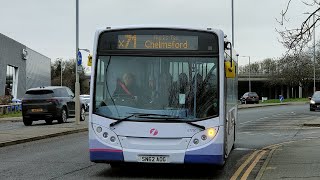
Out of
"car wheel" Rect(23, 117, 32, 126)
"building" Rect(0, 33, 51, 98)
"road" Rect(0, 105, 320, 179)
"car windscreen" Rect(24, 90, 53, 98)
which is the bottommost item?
"road" Rect(0, 105, 320, 179)

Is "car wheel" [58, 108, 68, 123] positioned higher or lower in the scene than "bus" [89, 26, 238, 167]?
lower

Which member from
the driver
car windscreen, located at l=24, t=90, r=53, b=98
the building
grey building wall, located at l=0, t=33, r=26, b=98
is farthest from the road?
grey building wall, located at l=0, t=33, r=26, b=98

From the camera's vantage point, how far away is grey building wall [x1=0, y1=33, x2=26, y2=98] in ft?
194

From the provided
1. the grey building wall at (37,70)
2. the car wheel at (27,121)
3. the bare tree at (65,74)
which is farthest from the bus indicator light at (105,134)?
the bare tree at (65,74)

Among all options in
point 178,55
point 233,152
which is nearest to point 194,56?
point 178,55

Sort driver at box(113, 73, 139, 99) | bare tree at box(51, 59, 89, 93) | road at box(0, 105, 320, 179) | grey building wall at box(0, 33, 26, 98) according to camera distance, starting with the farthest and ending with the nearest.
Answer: bare tree at box(51, 59, 89, 93)
grey building wall at box(0, 33, 26, 98)
road at box(0, 105, 320, 179)
driver at box(113, 73, 139, 99)

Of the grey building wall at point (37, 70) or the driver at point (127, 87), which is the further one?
the grey building wall at point (37, 70)

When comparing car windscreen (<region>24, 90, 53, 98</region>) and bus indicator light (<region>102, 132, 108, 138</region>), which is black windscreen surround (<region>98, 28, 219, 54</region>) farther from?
car windscreen (<region>24, 90, 53, 98</region>)

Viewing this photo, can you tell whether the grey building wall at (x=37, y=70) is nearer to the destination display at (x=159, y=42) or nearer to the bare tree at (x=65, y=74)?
the bare tree at (x=65, y=74)

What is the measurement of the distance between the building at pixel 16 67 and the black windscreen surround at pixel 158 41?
47856 millimetres

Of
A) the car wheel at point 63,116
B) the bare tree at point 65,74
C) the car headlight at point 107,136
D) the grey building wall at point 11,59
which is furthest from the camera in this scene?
the bare tree at point 65,74

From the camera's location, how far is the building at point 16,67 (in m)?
59.8

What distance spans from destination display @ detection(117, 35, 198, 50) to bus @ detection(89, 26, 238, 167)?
0.02 meters

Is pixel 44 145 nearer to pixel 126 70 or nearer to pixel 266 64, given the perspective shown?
pixel 126 70
